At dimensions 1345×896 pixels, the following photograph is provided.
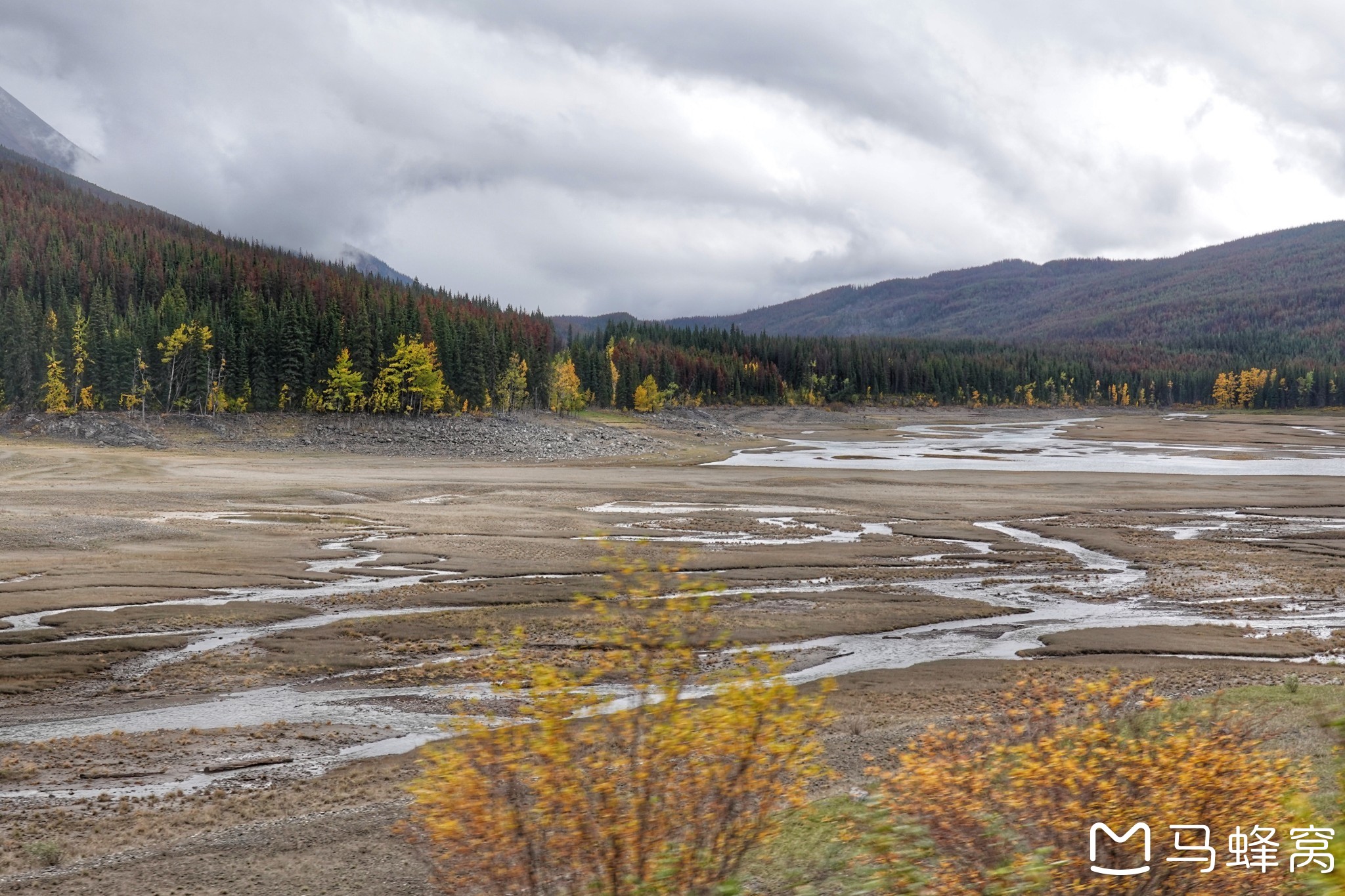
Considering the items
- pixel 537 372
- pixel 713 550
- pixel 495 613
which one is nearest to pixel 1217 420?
pixel 537 372

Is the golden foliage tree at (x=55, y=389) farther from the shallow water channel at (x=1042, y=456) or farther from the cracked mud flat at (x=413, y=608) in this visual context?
the shallow water channel at (x=1042, y=456)

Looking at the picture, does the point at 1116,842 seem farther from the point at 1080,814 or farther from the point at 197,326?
the point at 197,326

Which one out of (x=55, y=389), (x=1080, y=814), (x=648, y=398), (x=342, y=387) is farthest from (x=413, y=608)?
(x=648, y=398)


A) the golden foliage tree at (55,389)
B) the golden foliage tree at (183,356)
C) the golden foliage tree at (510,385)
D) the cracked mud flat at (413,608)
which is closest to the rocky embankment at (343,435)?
the golden foliage tree at (55,389)

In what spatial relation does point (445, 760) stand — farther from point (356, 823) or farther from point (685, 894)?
point (356, 823)

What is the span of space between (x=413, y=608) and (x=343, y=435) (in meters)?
75.4

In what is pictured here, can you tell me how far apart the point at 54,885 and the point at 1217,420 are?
206 m

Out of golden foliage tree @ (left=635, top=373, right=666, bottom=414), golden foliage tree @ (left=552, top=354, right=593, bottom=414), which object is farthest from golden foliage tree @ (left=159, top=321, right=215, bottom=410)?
golden foliage tree @ (left=635, top=373, right=666, bottom=414)

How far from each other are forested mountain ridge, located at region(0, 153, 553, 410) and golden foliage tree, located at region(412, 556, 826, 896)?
109 m

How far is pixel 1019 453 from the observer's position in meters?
96.9

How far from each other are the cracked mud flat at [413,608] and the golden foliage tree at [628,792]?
5.85 meters

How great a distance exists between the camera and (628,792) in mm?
7461

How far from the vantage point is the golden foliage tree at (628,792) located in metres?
7.16

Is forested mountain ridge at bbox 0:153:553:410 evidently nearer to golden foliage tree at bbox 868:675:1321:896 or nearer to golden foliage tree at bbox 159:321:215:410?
golden foliage tree at bbox 159:321:215:410
